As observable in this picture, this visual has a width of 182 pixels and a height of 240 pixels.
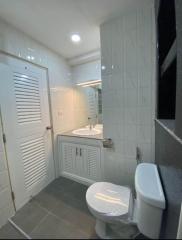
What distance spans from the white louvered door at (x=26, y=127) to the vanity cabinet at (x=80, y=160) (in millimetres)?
221

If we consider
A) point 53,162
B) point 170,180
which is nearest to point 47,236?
point 170,180

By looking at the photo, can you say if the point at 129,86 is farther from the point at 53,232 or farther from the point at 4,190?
the point at 4,190

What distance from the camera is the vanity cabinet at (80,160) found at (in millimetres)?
1712

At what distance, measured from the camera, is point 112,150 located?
1.45 m

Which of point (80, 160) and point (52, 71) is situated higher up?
point (52, 71)

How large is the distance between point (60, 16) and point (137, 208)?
65.2 inches

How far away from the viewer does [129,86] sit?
129 cm

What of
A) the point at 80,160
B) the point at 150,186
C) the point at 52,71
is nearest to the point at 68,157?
the point at 80,160

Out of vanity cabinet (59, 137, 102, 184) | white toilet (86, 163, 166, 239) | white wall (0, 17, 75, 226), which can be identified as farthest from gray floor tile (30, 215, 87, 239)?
vanity cabinet (59, 137, 102, 184)

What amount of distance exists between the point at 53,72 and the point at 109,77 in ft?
3.44

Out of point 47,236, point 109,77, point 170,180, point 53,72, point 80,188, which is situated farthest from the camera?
point 53,72

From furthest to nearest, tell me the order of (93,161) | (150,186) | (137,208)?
(93,161) < (150,186) < (137,208)

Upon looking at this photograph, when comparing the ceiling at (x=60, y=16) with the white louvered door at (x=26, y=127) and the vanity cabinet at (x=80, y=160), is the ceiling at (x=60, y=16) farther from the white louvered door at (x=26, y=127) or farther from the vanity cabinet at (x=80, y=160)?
the vanity cabinet at (x=80, y=160)

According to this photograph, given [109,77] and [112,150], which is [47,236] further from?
[109,77]
